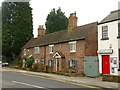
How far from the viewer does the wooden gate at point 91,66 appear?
34000 mm

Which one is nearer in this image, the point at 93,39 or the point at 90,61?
the point at 90,61

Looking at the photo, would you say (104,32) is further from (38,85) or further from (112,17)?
(38,85)

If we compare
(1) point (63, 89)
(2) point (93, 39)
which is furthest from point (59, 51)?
(1) point (63, 89)

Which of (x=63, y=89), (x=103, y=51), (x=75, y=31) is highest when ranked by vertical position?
(x=75, y=31)

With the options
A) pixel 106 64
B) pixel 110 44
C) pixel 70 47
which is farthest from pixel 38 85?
pixel 70 47

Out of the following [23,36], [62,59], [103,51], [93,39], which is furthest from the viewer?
[23,36]

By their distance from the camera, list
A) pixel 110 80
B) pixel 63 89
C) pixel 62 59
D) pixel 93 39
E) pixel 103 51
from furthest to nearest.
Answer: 1. pixel 62 59
2. pixel 93 39
3. pixel 103 51
4. pixel 110 80
5. pixel 63 89

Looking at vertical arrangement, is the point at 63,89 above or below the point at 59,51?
below

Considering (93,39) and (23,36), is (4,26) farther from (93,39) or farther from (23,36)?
(93,39)

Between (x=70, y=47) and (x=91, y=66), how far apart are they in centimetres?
725

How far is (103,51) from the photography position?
3275 centimetres

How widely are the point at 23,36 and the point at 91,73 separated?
3771cm

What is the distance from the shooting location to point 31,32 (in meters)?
72.0

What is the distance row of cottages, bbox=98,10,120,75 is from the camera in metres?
30.9
